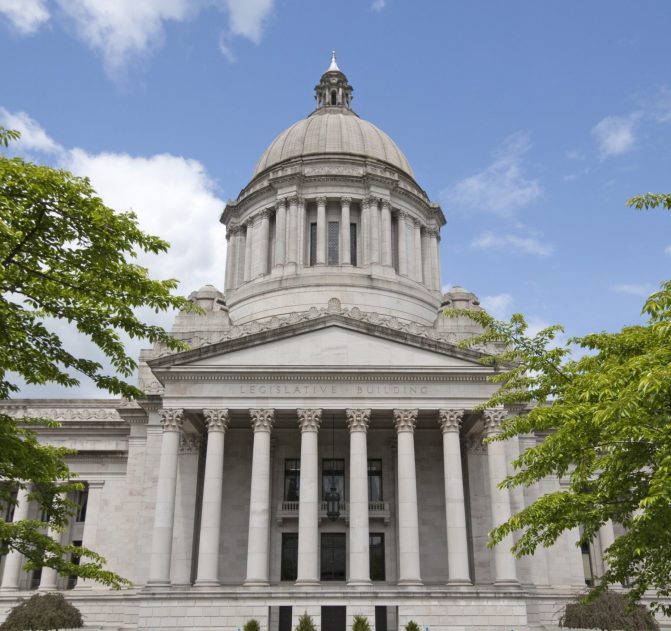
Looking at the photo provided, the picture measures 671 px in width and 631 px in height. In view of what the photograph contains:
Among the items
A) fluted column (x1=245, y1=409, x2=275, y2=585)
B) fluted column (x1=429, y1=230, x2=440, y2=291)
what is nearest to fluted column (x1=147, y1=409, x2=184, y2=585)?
fluted column (x1=245, y1=409, x2=275, y2=585)

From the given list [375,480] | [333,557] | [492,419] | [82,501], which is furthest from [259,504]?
[82,501]

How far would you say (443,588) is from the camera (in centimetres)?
3147

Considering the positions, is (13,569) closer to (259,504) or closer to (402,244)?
(259,504)

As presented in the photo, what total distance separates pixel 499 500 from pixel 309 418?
32.1 ft

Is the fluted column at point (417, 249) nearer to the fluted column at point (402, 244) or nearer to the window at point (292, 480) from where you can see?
the fluted column at point (402, 244)

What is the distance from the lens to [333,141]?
5450cm

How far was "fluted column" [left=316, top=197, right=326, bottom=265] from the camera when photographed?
48.8 m

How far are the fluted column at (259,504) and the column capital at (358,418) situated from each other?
3775 mm

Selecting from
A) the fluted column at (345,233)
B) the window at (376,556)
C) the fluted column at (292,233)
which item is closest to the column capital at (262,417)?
the window at (376,556)

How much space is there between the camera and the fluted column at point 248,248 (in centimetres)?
5131

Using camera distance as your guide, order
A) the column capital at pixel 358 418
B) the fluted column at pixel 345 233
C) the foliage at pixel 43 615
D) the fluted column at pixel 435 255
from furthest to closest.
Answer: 1. the fluted column at pixel 435 255
2. the fluted column at pixel 345 233
3. the column capital at pixel 358 418
4. the foliage at pixel 43 615

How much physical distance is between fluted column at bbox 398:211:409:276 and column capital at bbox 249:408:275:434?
19024 mm

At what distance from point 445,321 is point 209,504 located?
17.7 meters

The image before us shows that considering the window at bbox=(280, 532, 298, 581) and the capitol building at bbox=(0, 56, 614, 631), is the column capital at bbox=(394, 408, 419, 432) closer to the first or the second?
the capitol building at bbox=(0, 56, 614, 631)
